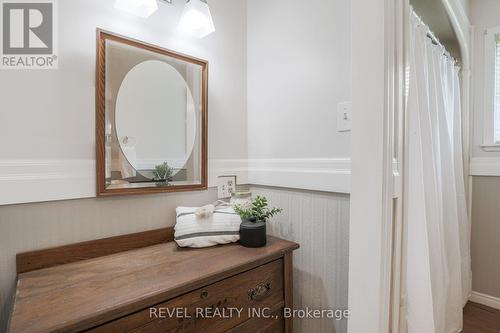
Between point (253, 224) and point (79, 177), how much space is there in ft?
2.35

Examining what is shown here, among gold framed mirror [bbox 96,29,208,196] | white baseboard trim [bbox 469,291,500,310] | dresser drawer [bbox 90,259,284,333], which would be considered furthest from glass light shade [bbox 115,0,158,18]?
white baseboard trim [bbox 469,291,500,310]

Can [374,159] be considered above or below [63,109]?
below

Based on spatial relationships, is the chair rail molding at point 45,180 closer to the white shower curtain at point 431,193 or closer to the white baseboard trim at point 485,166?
the white shower curtain at point 431,193

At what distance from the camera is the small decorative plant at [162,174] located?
1.16m

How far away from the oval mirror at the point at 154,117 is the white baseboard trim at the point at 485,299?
2.49 metres

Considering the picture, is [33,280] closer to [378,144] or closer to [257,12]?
[378,144]

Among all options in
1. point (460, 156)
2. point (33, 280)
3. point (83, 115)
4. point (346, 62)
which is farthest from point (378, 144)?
point (460, 156)

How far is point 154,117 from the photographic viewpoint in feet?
3.77

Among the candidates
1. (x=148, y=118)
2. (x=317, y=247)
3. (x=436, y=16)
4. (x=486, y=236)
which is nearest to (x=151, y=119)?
(x=148, y=118)

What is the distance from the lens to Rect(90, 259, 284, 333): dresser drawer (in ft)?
2.33

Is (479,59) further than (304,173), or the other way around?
(479,59)

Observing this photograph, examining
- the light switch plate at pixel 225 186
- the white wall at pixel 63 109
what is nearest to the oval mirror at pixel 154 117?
the white wall at pixel 63 109

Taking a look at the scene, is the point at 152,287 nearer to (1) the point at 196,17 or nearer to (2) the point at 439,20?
(1) the point at 196,17

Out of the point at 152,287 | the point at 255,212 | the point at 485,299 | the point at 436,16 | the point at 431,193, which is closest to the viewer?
the point at 152,287
